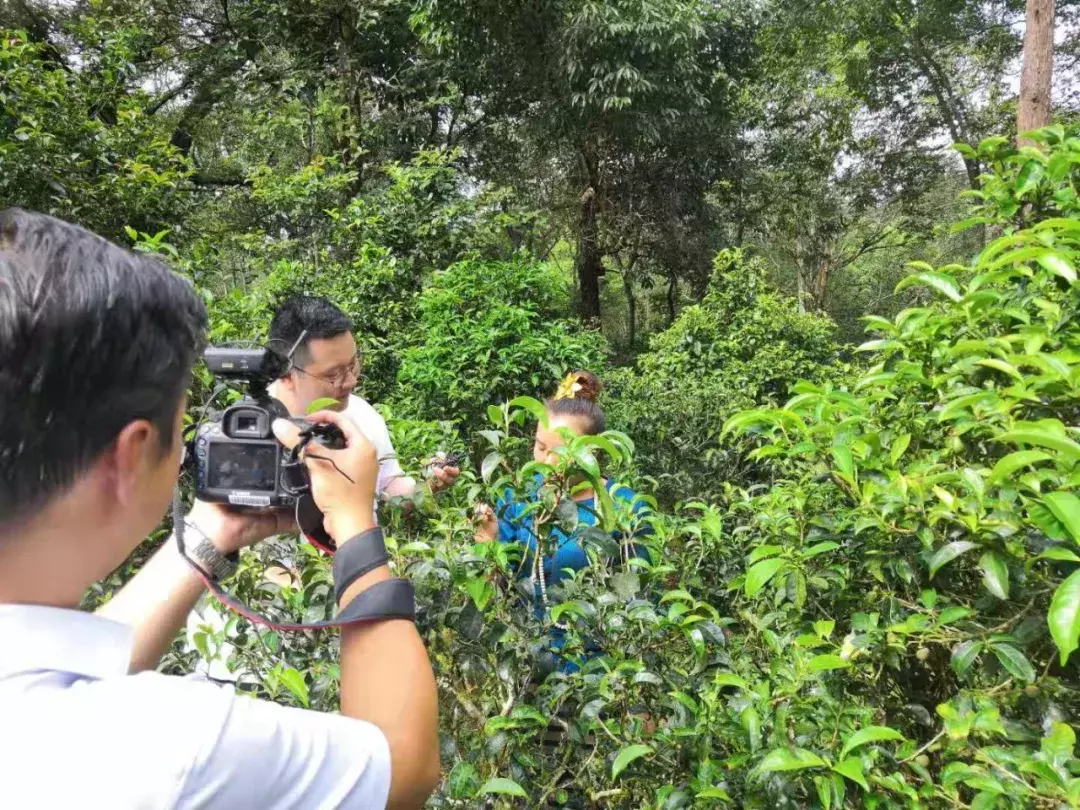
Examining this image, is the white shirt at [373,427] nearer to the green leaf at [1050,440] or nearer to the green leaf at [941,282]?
the green leaf at [941,282]

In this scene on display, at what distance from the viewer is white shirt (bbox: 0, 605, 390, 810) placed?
21.5 inches

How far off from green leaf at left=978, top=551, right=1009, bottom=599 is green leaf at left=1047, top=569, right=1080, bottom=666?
0.16 meters

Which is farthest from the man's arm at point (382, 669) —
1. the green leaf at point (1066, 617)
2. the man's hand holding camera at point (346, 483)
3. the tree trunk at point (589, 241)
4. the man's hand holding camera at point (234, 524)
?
the tree trunk at point (589, 241)

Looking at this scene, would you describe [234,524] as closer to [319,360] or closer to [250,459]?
[250,459]

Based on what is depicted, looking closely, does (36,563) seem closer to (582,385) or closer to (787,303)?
(582,385)

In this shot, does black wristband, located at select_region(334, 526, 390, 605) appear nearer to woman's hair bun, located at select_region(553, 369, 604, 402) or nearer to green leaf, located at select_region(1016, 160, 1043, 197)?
green leaf, located at select_region(1016, 160, 1043, 197)

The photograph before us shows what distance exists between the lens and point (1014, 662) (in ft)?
3.31

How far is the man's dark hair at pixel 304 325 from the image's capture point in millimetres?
2387

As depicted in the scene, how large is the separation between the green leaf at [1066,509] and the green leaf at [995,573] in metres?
0.16

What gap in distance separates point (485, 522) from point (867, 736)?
760mm

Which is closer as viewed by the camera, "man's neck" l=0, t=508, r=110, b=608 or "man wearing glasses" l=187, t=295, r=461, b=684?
"man's neck" l=0, t=508, r=110, b=608

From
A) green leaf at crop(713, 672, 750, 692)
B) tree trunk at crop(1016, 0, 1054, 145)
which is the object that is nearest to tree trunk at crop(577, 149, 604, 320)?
tree trunk at crop(1016, 0, 1054, 145)

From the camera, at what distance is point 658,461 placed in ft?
16.0

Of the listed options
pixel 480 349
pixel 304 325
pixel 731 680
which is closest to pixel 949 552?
pixel 731 680
